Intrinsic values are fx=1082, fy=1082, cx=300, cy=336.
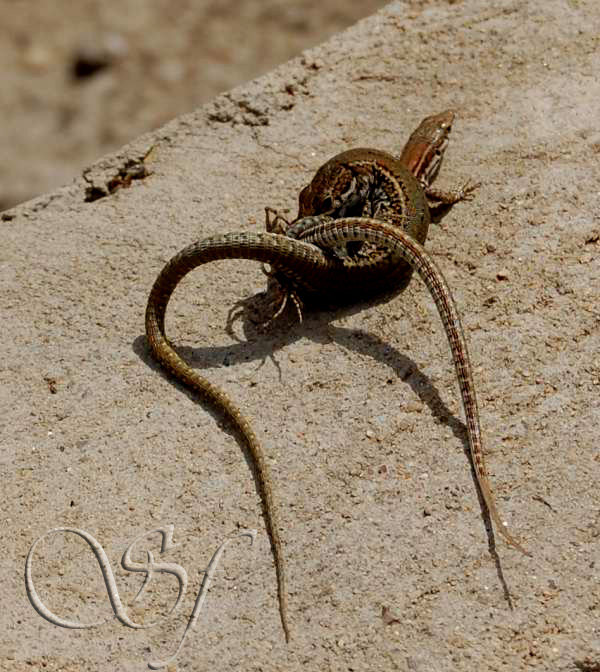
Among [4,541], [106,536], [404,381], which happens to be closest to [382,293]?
Result: [404,381]

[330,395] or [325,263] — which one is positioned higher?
[325,263]

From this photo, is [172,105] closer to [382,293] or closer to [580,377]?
[382,293]

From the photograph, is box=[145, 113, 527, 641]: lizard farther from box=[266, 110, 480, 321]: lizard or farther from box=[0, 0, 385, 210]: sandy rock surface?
box=[0, 0, 385, 210]: sandy rock surface

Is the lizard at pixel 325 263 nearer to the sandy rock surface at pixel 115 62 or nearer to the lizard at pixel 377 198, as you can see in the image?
the lizard at pixel 377 198
